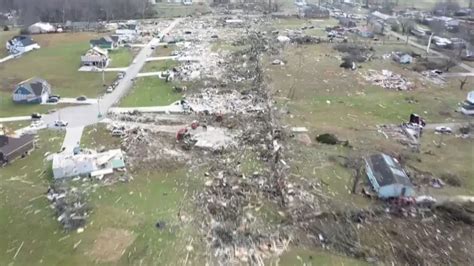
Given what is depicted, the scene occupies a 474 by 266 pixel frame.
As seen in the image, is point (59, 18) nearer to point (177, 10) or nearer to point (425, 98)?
point (177, 10)

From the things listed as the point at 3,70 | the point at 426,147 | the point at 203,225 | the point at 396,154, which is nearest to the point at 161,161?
the point at 203,225

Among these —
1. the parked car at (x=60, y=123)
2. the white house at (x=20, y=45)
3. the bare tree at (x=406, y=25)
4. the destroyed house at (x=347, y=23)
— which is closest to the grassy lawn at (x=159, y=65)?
the parked car at (x=60, y=123)

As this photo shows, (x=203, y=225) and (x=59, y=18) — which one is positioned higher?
(x=59, y=18)

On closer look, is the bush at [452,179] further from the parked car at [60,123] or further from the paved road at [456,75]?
the parked car at [60,123]

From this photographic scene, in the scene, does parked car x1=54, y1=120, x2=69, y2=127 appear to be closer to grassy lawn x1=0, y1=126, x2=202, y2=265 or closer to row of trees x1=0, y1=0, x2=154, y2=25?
grassy lawn x1=0, y1=126, x2=202, y2=265

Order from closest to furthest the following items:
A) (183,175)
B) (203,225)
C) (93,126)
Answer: (203,225)
(183,175)
(93,126)

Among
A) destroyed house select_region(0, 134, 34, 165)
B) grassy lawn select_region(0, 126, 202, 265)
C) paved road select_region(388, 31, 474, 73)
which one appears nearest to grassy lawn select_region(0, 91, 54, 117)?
destroyed house select_region(0, 134, 34, 165)

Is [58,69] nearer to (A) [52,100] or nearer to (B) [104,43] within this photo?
(B) [104,43]
